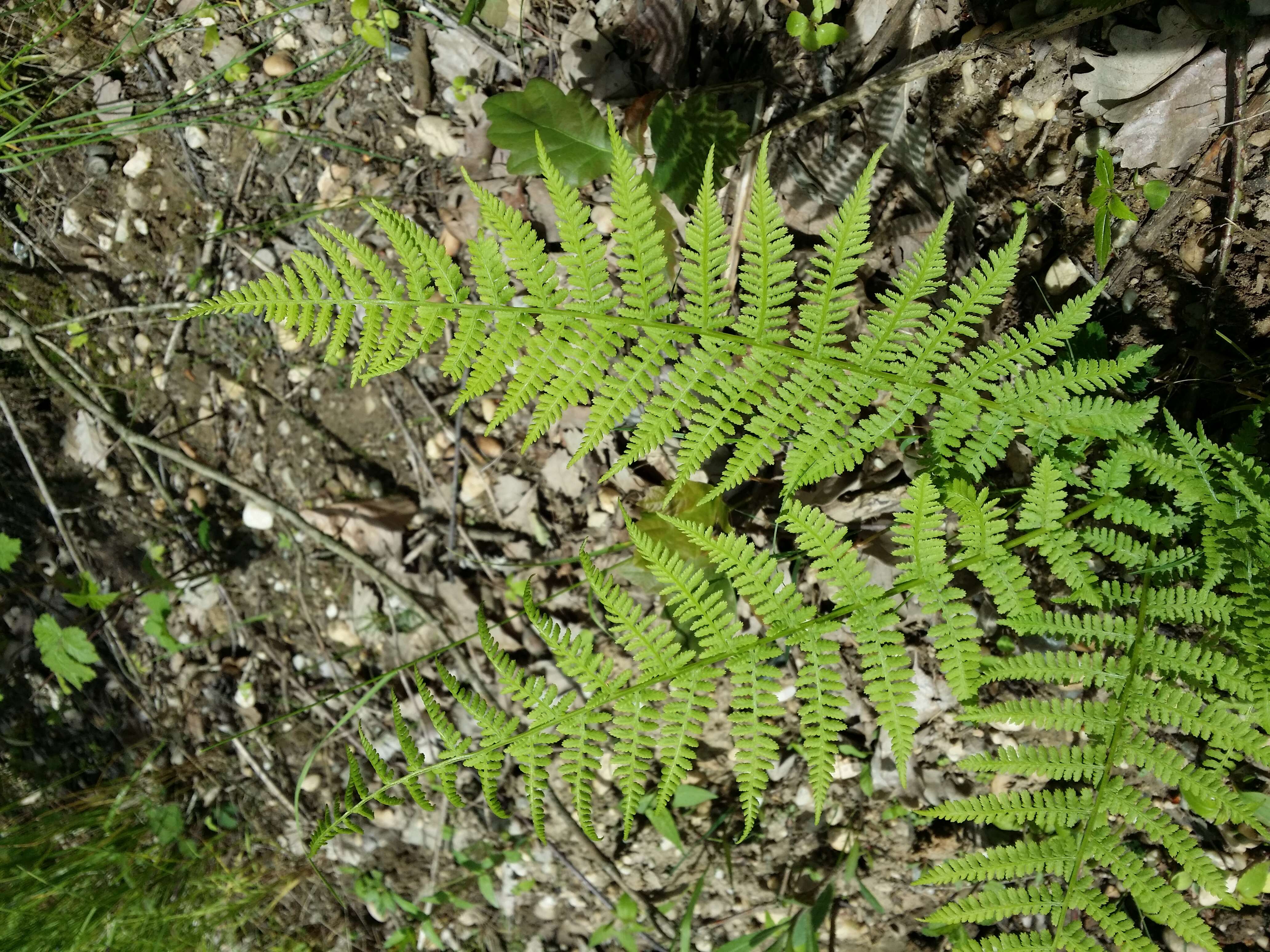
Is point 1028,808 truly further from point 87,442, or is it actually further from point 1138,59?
point 87,442

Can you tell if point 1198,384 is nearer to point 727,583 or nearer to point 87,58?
point 727,583

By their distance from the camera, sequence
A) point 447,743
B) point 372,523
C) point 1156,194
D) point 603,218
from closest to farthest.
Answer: point 447,743 < point 1156,194 < point 603,218 < point 372,523

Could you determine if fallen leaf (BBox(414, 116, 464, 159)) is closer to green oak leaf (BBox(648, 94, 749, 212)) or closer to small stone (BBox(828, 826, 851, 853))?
green oak leaf (BBox(648, 94, 749, 212))

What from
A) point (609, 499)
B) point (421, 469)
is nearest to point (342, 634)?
point (421, 469)

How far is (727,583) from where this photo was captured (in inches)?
110

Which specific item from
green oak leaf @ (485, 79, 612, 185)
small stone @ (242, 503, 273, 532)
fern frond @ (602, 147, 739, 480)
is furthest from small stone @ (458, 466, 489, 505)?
fern frond @ (602, 147, 739, 480)

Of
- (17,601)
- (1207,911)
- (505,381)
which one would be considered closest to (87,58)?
(505,381)

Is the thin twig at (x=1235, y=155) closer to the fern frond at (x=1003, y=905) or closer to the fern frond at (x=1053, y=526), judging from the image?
the fern frond at (x=1053, y=526)

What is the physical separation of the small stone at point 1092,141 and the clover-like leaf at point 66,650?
4.94m

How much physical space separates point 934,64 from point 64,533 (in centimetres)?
449

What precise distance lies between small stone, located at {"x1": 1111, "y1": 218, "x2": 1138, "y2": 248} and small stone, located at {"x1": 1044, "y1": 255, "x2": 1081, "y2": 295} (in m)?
0.12

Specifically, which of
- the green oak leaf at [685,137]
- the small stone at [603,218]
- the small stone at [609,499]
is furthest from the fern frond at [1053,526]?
the small stone at [603,218]

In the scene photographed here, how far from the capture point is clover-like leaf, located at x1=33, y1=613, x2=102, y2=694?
13.8ft

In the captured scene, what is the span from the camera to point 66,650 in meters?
4.22
